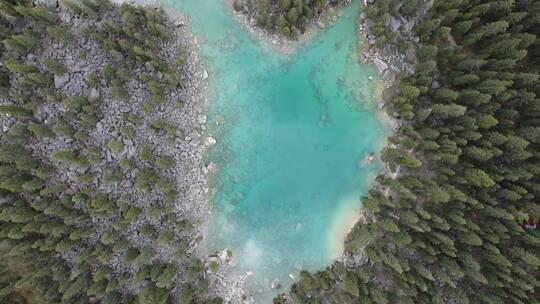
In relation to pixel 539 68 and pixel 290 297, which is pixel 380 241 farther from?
pixel 539 68

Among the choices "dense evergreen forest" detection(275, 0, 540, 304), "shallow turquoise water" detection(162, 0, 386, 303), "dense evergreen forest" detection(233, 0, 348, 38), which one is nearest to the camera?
"dense evergreen forest" detection(275, 0, 540, 304)

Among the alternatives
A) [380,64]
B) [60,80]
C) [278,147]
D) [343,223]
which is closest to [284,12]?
[380,64]

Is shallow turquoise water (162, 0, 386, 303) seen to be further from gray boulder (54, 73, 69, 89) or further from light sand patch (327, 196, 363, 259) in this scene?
gray boulder (54, 73, 69, 89)

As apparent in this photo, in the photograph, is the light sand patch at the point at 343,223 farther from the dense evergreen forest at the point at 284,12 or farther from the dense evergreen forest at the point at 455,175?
the dense evergreen forest at the point at 284,12

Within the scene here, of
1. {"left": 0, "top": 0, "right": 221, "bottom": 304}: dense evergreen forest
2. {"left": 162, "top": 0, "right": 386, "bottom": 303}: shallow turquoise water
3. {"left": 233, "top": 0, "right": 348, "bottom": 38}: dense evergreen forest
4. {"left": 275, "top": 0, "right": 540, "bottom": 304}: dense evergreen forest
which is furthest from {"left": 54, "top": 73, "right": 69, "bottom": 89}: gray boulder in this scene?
{"left": 275, "top": 0, "right": 540, "bottom": 304}: dense evergreen forest

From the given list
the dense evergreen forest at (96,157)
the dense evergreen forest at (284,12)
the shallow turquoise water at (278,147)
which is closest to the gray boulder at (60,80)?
the dense evergreen forest at (96,157)

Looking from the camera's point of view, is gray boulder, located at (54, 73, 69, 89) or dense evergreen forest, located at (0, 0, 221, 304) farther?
gray boulder, located at (54, 73, 69, 89)
